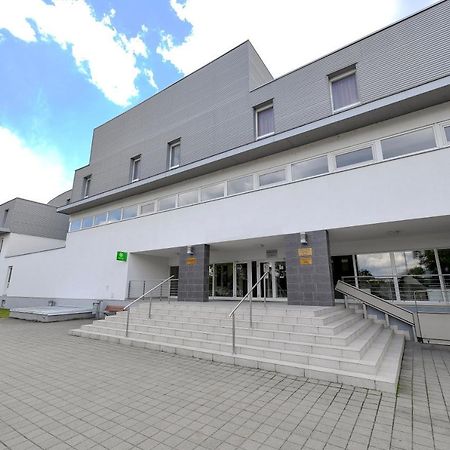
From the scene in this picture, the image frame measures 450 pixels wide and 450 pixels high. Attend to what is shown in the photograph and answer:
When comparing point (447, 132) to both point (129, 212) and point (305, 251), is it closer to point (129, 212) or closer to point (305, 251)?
point (305, 251)

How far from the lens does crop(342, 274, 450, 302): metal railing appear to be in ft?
28.2

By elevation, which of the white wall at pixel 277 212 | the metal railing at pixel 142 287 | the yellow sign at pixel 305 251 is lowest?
the metal railing at pixel 142 287

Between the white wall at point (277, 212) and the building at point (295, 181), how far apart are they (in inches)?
1.6

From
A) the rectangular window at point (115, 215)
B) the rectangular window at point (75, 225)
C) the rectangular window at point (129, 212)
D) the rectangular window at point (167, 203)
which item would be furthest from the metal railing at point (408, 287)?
the rectangular window at point (75, 225)

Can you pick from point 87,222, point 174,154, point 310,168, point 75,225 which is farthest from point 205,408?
point 75,225

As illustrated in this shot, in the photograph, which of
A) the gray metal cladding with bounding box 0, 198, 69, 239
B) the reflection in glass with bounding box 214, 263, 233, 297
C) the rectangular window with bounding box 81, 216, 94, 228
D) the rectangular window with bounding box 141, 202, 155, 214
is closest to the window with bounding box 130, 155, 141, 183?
the rectangular window with bounding box 141, 202, 155, 214

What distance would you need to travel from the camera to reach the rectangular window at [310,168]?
9.12m

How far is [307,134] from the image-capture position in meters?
9.00

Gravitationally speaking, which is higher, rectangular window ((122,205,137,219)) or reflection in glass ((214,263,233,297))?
rectangular window ((122,205,137,219))

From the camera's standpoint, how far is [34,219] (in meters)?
22.5

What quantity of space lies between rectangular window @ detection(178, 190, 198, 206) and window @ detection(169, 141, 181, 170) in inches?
81.0

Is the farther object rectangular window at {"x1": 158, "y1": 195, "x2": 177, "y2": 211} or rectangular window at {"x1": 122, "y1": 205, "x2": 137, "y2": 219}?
rectangular window at {"x1": 122, "y1": 205, "x2": 137, "y2": 219}

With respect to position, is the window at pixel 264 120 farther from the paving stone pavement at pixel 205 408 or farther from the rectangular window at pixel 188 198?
the paving stone pavement at pixel 205 408

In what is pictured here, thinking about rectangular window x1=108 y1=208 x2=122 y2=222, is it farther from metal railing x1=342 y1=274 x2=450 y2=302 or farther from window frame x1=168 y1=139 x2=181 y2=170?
metal railing x1=342 y1=274 x2=450 y2=302
